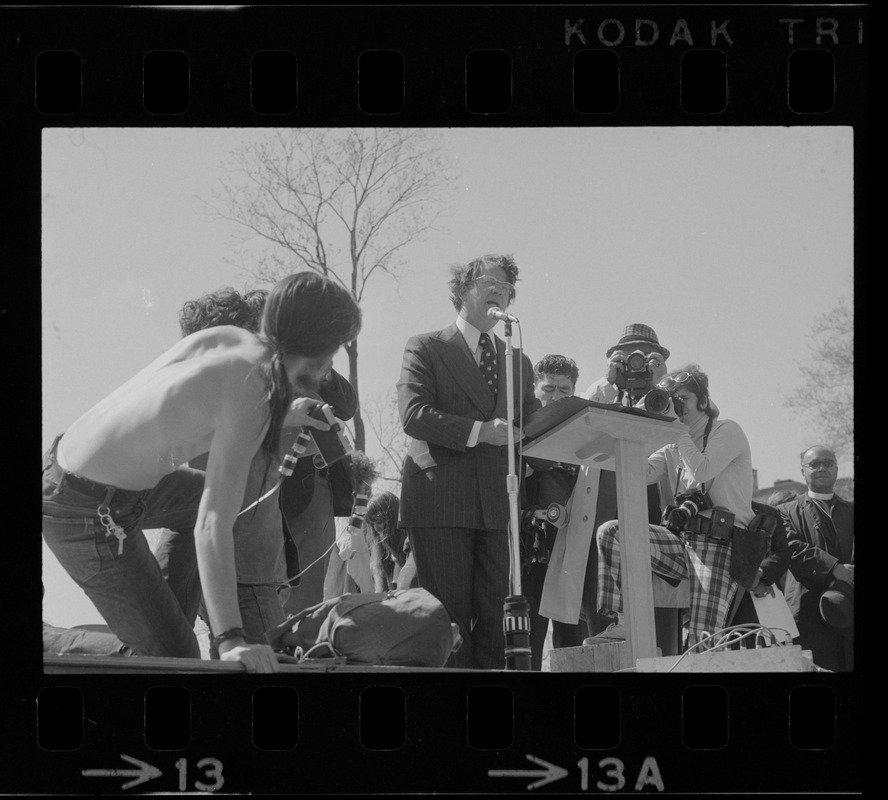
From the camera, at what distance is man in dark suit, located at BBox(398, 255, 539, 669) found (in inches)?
247

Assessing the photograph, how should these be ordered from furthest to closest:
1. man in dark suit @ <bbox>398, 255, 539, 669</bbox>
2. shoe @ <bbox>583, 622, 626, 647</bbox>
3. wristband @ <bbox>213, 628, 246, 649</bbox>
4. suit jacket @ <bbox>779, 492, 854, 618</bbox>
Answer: suit jacket @ <bbox>779, 492, 854, 618</bbox> < man in dark suit @ <bbox>398, 255, 539, 669</bbox> < shoe @ <bbox>583, 622, 626, 647</bbox> < wristband @ <bbox>213, 628, 246, 649</bbox>

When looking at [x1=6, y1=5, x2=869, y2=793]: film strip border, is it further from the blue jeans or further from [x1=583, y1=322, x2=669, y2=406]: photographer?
[x1=583, y1=322, x2=669, y2=406]: photographer

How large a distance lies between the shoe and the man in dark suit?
0.33m

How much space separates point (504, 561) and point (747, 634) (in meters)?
0.93

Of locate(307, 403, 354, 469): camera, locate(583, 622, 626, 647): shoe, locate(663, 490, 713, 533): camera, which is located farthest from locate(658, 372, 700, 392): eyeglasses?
locate(307, 403, 354, 469): camera

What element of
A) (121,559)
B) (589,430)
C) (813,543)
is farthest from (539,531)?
(121,559)

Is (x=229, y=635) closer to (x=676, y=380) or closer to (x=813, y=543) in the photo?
(x=676, y=380)

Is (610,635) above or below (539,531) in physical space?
below

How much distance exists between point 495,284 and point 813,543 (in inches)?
61.4

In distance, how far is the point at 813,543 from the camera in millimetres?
6418

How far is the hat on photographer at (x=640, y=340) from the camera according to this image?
639 centimetres
